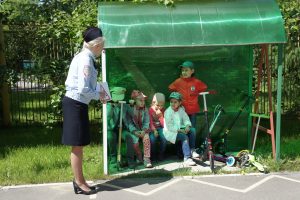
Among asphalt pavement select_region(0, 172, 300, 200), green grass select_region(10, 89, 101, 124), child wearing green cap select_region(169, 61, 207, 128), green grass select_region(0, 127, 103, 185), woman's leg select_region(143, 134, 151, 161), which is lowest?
asphalt pavement select_region(0, 172, 300, 200)

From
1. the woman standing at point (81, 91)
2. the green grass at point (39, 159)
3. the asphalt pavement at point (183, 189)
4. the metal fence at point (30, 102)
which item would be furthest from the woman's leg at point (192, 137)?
the metal fence at point (30, 102)

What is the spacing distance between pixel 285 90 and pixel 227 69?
3884 mm

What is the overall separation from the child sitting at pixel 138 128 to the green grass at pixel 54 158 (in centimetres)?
44

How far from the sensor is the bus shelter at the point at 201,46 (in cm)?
619

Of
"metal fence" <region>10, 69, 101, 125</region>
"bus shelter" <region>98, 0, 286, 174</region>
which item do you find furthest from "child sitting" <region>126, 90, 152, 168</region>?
"metal fence" <region>10, 69, 101, 125</region>

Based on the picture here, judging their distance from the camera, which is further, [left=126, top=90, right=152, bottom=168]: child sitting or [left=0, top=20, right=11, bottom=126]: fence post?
[left=0, top=20, right=11, bottom=126]: fence post

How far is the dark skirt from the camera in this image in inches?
208

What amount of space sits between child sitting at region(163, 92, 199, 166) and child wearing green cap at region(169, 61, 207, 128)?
0.25 metres

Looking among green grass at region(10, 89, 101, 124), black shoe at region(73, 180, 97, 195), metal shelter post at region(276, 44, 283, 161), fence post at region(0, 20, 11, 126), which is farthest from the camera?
green grass at region(10, 89, 101, 124)

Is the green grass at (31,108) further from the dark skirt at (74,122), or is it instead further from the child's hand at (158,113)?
the dark skirt at (74,122)

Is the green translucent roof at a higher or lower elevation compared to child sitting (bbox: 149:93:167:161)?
higher

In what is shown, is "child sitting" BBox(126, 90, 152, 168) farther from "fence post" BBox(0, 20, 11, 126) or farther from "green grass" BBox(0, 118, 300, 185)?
"fence post" BBox(0, 20, 11, 126)

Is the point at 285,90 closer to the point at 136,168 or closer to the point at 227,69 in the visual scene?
the point at 227,69

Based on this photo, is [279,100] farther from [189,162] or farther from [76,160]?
[76,160]
